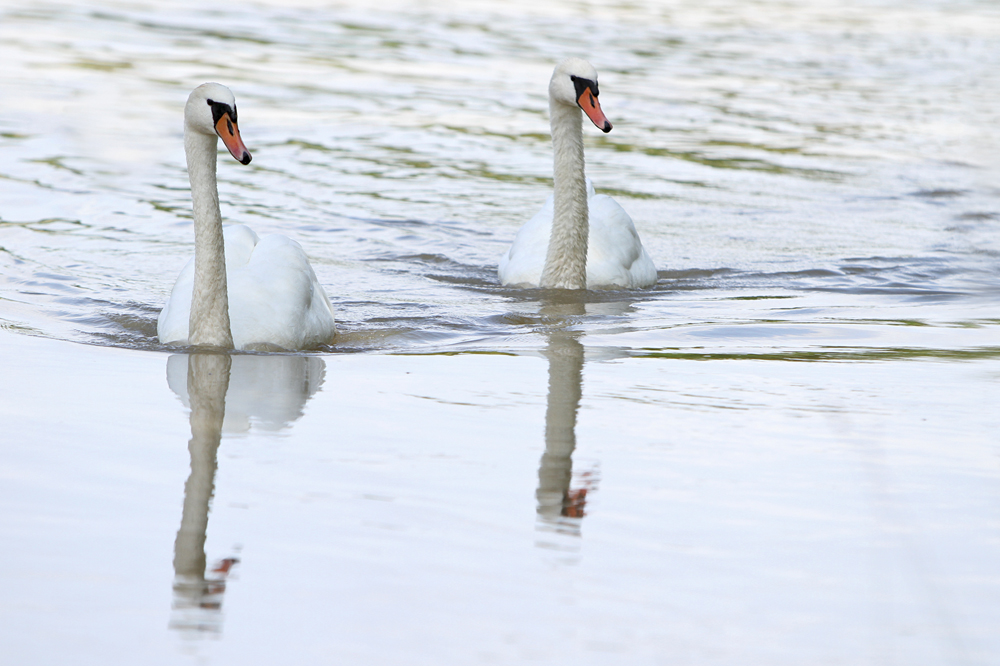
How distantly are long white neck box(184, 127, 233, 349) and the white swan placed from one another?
266 centimetres

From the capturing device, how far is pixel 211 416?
5652 mm

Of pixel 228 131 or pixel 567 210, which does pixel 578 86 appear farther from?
pixel 228 131

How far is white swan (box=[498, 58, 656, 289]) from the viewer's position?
906 cm

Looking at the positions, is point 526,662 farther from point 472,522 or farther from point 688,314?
point 688,314

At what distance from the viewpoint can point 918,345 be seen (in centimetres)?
736

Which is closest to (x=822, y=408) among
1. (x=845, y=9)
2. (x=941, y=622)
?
(x=941, y=622)

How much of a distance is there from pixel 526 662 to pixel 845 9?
28.2 metres

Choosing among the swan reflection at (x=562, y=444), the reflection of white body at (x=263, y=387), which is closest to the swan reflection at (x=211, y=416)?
the reflection of white body at (x=263, y=387)

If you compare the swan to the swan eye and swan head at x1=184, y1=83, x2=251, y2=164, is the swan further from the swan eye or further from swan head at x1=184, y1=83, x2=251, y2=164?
the swan eye

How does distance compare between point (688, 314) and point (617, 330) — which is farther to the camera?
point (688, 314)

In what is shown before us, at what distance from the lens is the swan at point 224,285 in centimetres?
674

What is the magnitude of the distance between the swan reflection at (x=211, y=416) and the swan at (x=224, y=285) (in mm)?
159

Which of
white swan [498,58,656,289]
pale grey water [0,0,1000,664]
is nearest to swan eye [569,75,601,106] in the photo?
white swan [498,58,656,289]

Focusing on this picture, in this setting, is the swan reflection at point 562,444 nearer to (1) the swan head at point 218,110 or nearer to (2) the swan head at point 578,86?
(2) the swan head at point 578,86
